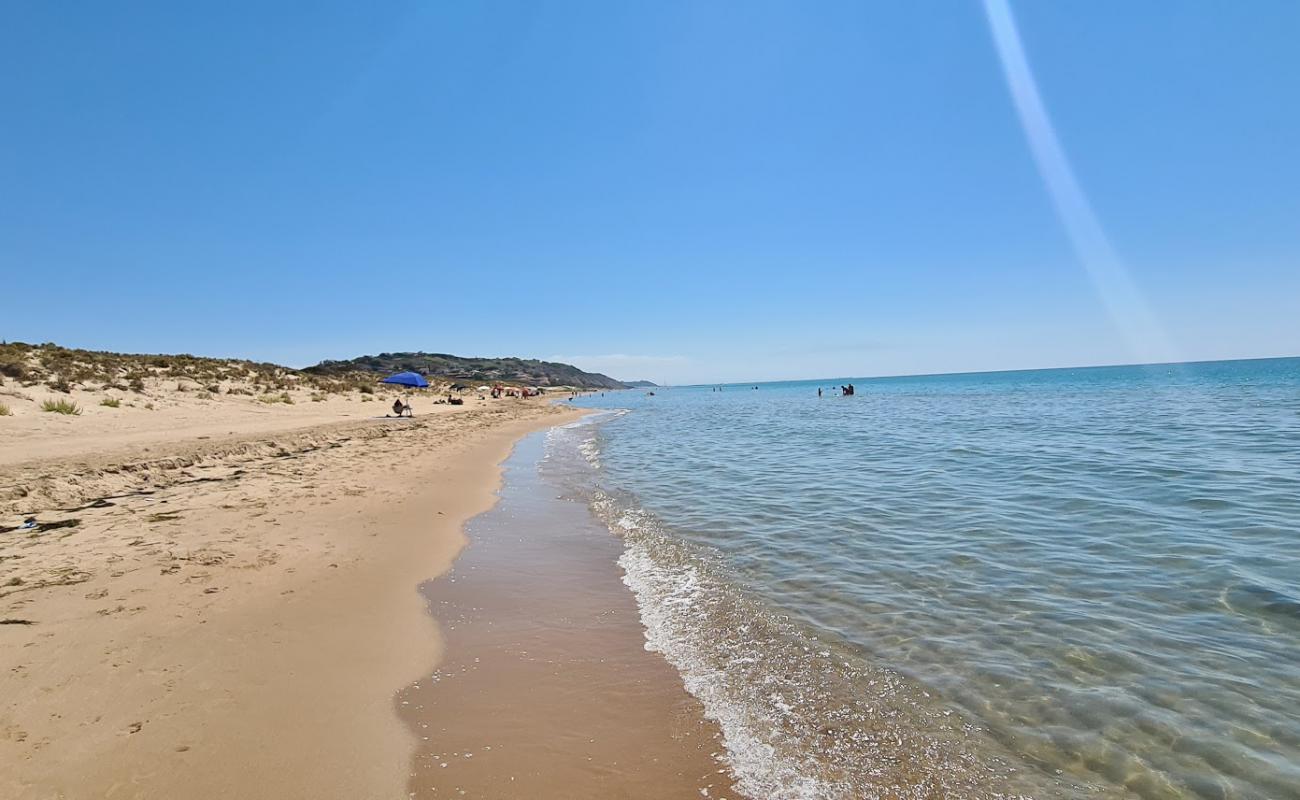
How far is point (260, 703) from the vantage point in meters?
3.80

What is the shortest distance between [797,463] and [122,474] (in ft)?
49.3

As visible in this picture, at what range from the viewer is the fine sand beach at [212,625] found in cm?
318

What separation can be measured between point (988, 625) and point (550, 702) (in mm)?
4064

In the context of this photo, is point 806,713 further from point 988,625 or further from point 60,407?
point 60,407

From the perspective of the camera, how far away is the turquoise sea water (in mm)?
3406

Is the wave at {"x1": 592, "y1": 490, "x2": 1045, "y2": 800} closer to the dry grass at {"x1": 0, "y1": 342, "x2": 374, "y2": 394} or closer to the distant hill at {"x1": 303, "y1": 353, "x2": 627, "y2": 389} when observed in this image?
the dry grass at {"x1": 0, "y1": 342, "x2": 374, "y2": 394}

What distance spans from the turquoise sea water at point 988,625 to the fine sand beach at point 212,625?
4.13 ft

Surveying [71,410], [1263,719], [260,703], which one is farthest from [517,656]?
[71,410]

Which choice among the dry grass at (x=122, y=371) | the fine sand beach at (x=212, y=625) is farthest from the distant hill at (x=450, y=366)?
the fine sand beach at (x=212, y=625)

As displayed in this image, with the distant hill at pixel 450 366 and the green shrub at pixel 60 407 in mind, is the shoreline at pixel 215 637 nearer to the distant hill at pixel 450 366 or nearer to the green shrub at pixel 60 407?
the green shrub at pixel 60 407

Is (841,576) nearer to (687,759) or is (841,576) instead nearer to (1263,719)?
(1263,719)

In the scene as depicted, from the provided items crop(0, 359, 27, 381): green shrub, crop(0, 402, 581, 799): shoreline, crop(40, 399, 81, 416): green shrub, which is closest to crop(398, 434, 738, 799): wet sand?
crop(0, 402, 581, 799): shoreline

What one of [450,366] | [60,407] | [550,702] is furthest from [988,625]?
[450,366]

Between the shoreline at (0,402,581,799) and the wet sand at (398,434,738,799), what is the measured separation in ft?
0.91
